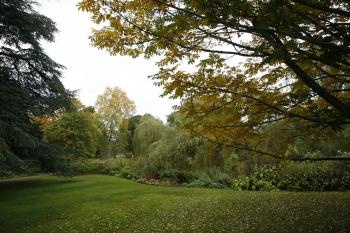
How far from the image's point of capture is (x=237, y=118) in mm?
5367

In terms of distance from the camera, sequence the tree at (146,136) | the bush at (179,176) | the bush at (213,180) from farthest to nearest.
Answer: the tree at (146,136), the bush at (179,176), the bush at (213,180)

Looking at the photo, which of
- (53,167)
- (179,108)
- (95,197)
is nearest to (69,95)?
(53,167)

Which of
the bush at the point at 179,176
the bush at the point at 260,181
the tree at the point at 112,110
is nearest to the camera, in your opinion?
the bush at the point at 260,181

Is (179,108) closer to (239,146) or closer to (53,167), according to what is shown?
(239,146)

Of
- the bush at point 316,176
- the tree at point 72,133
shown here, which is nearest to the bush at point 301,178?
the bush at point 316,176

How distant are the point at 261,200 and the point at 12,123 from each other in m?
11.2

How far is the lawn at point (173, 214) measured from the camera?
7508 mm

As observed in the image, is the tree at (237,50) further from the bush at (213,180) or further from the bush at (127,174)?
the bush at (127,174)

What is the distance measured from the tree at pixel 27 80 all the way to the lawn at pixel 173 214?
407cm

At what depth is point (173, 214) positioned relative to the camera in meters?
9.13

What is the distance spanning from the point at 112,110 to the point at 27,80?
19.2 meters

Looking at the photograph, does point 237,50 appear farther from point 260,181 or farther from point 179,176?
point 179,176

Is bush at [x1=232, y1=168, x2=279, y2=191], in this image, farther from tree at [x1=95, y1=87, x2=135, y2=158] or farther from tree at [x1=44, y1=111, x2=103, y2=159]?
tree at [x1=95, y1=87, x2=135, y2=158]

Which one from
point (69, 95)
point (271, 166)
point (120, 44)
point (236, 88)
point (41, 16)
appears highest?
point (41, 16)
